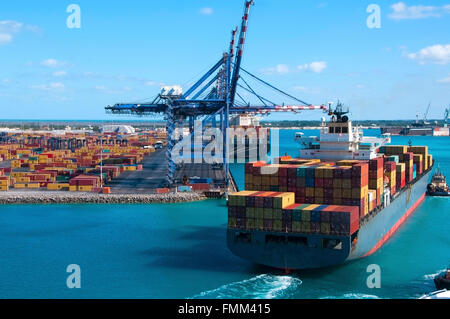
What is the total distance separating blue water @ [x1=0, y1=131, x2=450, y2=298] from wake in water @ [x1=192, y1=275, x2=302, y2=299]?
1.6 inches

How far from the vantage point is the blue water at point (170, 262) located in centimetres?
2030

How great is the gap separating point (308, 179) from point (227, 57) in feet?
102

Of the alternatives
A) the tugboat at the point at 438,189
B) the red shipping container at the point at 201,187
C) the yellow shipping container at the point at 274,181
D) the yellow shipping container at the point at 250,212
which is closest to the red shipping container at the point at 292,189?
the yellow shipping container at the point at 274,181

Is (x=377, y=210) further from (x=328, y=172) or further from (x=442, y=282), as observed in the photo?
(x=442, y=282)

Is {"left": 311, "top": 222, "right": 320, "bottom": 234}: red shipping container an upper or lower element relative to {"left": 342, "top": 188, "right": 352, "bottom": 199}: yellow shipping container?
lower

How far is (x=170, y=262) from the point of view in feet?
79.9

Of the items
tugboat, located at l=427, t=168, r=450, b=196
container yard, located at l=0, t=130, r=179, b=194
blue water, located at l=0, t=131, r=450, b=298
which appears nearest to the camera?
blue water, located at l=0, t=131, r=450, b=298

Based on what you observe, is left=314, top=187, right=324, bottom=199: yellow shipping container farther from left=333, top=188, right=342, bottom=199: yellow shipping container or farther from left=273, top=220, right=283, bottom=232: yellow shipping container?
left=273, top=220, right=283, bottom=232: yellow shipping container

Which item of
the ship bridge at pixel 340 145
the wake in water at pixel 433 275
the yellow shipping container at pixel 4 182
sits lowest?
the wake in water at pixel 433 275

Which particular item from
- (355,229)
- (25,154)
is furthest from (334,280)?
(25,154)

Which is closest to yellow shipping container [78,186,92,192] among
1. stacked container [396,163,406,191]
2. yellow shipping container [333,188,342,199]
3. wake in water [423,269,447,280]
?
stacked container [396,163,406,191]

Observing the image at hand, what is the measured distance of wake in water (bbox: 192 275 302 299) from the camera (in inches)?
763

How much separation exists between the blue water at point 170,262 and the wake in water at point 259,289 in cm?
4

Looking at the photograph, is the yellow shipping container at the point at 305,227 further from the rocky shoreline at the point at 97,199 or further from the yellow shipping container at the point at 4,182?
the yellow shipping container at the point at 4,182
